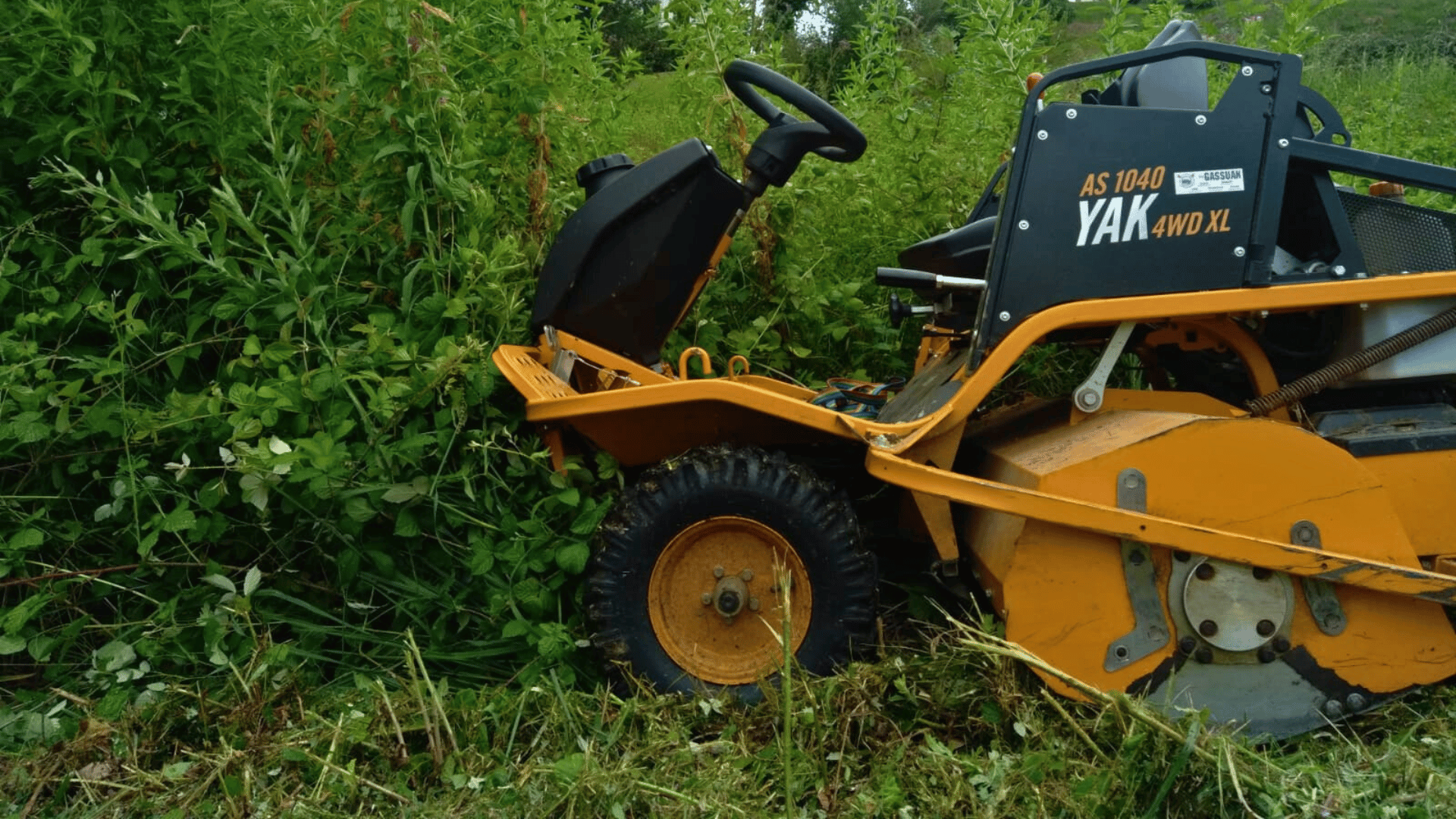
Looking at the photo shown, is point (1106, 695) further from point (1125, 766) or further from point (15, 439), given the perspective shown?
point (15, 439)

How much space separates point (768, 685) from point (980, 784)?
0.55 m

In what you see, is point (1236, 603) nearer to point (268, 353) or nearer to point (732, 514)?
point (732, 514)

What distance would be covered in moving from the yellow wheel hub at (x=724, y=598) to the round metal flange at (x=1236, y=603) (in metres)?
0.92

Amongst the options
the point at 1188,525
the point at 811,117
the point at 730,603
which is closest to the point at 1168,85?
the point at 811,117

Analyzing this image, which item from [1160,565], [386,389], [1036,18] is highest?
[1036,18]

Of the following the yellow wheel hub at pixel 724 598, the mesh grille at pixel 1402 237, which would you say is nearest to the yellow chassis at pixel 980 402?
the mesh grille at pixel 1402 237

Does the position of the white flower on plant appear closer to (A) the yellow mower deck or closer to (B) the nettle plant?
(B) the nettle plant

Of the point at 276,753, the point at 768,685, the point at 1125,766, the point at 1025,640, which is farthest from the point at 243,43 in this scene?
the point at 1125,766

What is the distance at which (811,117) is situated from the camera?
337 cm

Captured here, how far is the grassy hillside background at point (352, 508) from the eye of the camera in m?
2.60

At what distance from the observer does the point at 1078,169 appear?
111 inches

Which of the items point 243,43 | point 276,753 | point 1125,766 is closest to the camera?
point 1125,766

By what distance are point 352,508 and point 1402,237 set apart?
279 cm

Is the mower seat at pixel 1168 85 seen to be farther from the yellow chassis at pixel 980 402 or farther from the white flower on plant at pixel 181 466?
the white flower on plant at pixel 181 466
